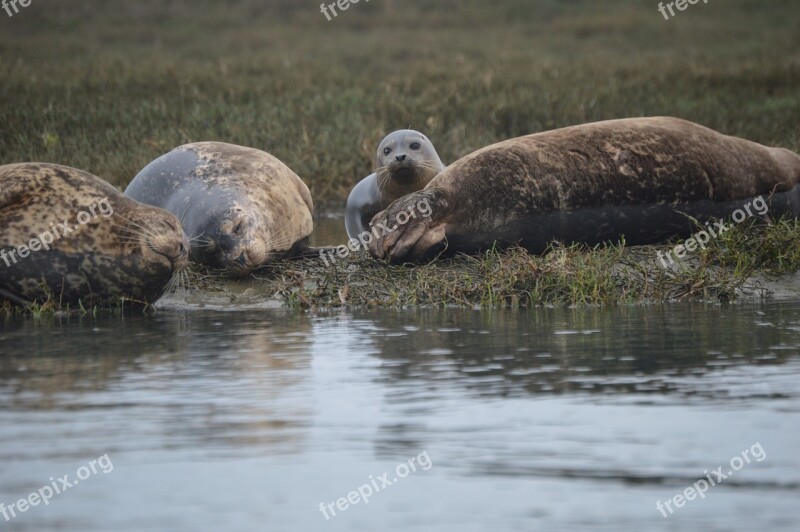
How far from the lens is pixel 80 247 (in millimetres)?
8383

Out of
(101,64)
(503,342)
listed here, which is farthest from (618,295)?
(101,64)

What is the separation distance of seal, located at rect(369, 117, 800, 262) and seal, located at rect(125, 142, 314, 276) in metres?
0.73

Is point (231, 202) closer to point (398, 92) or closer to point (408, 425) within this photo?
point (408, 425)

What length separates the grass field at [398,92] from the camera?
353 inches

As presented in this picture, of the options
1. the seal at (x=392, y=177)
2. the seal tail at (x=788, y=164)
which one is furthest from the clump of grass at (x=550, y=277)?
the seal at (x=392, y=177)

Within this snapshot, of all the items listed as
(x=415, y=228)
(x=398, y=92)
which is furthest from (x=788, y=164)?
(x=398, y=92)

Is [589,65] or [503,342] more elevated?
[589,65]

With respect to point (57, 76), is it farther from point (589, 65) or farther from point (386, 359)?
point (386, 359)

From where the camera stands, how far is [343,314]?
27.1ft

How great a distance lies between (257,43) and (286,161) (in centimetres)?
1605

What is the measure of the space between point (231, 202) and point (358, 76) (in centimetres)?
1320

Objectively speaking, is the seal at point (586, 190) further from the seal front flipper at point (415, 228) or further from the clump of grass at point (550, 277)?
the clump of grass at point (550, 277)

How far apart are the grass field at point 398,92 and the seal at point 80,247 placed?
93cm

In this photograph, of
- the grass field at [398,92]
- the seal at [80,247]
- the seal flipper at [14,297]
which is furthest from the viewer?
the grass field at [398,92]
